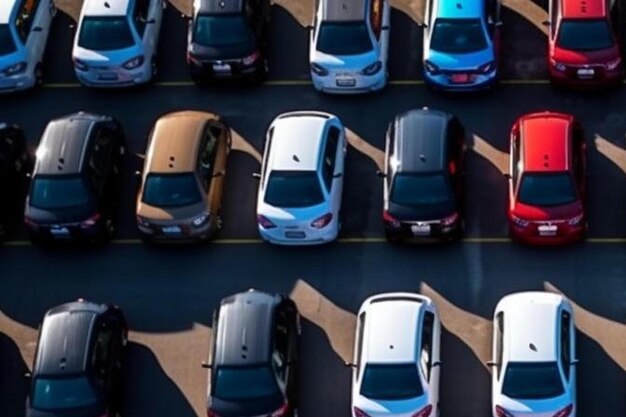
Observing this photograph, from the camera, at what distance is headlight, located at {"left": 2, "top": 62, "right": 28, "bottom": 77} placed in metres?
32.1

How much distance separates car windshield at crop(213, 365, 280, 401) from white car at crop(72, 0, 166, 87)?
878 centimetres

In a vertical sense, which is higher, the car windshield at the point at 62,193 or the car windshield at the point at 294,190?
the car windshield at the point at 294,190

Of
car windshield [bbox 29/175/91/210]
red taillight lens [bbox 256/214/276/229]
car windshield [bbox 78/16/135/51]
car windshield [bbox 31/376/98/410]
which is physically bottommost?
car windshield [bbox 31/376/98/410]

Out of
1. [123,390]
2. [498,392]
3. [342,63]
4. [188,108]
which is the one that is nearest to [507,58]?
[342,63]

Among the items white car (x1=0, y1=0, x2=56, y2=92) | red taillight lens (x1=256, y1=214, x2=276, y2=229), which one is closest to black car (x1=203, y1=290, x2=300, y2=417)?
red taillight lens (x1=256, y1=214, x2=276, y2=229)

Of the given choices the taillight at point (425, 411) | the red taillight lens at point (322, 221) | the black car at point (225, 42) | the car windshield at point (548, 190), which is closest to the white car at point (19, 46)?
the black car at point (225, 42)

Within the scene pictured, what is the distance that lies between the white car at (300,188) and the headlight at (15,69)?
21.5 ft

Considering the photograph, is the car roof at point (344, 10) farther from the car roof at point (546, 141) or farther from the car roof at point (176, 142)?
the car roof at point (546, 141)

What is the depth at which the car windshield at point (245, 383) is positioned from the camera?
25766mm

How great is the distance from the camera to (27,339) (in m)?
28.3

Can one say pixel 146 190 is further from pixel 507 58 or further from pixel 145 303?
pixel 507 58

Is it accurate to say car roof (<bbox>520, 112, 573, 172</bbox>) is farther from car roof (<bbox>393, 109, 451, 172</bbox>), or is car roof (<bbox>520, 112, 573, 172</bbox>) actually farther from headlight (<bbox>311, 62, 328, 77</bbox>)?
headlight (<bbox>311, 62, 328, 77</bbox>)

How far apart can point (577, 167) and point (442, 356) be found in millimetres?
4649

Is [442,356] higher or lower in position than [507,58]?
lower
